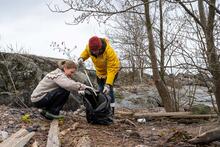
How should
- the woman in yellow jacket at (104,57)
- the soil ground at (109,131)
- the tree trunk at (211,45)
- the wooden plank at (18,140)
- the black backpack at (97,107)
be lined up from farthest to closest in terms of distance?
the woman in yellow jacket at (104,57)
the black backpack at (97,107)
the tree trunk at (211,45)
the soil ground at (109,131)
the wooden plank at (18,140)

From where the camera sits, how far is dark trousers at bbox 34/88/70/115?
8234 mm

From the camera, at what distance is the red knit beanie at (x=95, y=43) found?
8266 mm

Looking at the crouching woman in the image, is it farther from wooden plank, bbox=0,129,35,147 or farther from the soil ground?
wooden plank, bbox=0,129,35,147

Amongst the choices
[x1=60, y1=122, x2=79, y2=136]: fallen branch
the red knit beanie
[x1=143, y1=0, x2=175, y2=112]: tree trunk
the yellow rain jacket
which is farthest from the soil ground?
[x1=143, y1=0, x2=175, y2=112]: tree trunk

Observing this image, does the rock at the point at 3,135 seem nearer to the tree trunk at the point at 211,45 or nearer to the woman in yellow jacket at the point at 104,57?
the woman in yellow jacket at the point at 104,57

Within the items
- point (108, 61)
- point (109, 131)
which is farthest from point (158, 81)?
point (109, 131)

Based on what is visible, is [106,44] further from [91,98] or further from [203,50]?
[203,50]

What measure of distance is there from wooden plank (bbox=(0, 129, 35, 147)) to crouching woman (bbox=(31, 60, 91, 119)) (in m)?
1.48

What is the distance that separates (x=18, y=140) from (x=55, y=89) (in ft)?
7.40

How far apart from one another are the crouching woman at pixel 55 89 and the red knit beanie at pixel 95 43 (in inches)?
22.5

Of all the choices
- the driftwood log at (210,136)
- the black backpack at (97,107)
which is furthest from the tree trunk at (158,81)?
the driftwood log at (210,136)

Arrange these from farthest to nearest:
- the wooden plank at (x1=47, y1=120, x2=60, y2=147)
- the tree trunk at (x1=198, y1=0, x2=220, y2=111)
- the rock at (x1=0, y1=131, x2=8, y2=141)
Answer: the tree trunk at (x1=198, y1=0, x2=220, y2=111)
the rock at (x1=0, y1=131, x2=8, y2=141)
the wooden plank at (x1=47, y1=120, x2=60, y2=147)

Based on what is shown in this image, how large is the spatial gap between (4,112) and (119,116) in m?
2.71

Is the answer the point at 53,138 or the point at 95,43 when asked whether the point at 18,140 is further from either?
the point at 95,43
